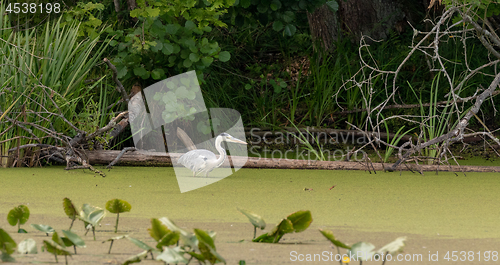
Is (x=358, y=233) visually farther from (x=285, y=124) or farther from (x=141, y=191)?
(x=285, y=124)

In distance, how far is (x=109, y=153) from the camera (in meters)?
3.50

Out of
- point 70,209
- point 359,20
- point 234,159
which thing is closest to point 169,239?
point 70,209

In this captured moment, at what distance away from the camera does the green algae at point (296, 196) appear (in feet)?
6.30

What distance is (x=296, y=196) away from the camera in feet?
7.98

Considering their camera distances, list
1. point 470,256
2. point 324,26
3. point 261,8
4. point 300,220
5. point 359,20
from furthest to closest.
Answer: point 359,20 < point 324,26 < point 261,8 < point 300,220 < point 470,256

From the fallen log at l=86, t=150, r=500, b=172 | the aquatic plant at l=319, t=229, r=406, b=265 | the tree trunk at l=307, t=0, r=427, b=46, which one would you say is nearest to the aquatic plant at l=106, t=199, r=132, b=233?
the aquatic plant at l=319, t=229, r=406, b=265

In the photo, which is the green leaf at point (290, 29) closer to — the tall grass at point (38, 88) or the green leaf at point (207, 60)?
the green leaf at point (207, 60)

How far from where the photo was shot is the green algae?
6.30ft

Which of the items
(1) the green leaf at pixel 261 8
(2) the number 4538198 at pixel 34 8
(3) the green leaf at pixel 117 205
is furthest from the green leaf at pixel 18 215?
(2) the number 4538198 at pixel 34 8

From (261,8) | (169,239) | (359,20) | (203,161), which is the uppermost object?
(261,8)

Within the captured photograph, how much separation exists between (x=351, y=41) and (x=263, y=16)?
1915 millimetres

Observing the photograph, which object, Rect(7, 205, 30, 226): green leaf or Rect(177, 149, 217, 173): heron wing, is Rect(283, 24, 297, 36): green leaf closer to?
Rect(177, 149, 217, 173): heron wing

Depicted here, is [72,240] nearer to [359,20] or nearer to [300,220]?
[300,220]

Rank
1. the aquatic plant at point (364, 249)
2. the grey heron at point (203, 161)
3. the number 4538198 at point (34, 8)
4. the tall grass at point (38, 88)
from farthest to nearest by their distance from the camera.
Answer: the number 4538198 at point (34, 8)
the tall grass at point (38, 88)
the grey heron at point (203, 161)
the aquatic plant at point (364, 249)
